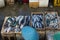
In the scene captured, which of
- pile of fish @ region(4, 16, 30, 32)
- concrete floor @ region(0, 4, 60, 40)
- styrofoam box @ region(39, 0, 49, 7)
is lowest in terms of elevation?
pile of fish @ region(4, 16, 30, 32)

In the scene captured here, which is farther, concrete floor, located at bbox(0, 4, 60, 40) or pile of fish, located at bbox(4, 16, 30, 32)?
concrete floor, located at bbox(0, 4, 60, 40)

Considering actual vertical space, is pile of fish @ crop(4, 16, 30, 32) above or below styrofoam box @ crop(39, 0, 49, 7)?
below

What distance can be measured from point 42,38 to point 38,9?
1011mm

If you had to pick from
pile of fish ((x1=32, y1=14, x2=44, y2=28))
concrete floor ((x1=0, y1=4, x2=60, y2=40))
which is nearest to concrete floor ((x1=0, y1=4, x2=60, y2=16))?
concrete floor ((x1=0, y1=4, x2=60, y2=40))

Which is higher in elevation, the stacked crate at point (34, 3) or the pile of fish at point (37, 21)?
the stacked crate at point (34, 3)

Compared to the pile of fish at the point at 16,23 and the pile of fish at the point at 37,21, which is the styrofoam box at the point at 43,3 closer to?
the pile of fish at the point at 37,21

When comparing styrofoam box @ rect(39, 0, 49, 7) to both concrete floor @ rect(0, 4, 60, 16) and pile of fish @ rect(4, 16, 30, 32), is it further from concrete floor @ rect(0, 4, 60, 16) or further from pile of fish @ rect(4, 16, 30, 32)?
pile of fish @ rect(4, 16, 30, 32)

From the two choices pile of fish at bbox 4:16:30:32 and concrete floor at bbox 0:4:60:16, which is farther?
concrete floor at bbox 0:4:60:16

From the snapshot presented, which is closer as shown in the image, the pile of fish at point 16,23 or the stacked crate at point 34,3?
the pile of fish at point 16,23

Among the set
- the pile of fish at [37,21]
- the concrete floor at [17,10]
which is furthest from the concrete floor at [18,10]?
the pile of fish at [37,21]

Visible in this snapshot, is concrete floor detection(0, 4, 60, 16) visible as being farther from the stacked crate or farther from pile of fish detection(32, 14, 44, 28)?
pile of fish detection(32, 14, 44, 28)

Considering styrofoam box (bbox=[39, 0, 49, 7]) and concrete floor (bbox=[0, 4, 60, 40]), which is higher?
styrofoam box (bbox=[39, 0, 49, 7])

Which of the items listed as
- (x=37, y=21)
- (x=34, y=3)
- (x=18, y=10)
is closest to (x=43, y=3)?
(x=34, y=3)

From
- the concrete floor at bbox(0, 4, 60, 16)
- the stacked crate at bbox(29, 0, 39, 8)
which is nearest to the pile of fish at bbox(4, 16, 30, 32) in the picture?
the concrete floor at bbox(0, 4, 60, 16)
